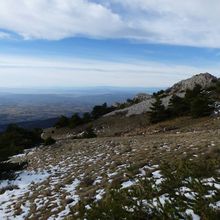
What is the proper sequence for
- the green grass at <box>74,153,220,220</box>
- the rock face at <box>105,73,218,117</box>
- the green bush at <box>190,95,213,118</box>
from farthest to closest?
the rock face at <box>105,73,218,117</box>
the green bush at <box>190,95,213,118</box>
the green grass at <box>74,153,220,220</box>

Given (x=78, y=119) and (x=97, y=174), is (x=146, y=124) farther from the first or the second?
(x=97, y=174)

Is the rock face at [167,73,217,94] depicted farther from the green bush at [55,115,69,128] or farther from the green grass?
the green grass

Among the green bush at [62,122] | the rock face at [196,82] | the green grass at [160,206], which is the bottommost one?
the green bush at [62,122]

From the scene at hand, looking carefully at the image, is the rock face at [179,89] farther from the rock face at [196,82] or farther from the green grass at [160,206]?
the green grass at [160,206]

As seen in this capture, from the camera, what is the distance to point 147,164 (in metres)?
15.9

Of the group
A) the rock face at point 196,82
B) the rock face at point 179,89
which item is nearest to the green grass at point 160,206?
the rock face at point 179,89

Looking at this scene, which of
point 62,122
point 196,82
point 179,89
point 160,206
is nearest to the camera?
point 160,206

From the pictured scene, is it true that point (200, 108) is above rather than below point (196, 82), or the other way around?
below

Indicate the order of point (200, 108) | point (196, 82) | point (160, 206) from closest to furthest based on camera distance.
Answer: point (160, 206), point (200, 108), point (196, 82)

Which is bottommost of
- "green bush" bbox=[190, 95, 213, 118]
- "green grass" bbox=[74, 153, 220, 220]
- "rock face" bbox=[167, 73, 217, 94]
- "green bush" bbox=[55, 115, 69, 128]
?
"green bush" bbox=[55, 115, 69, 128]

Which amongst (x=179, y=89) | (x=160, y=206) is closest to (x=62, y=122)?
(x=179, y=89)

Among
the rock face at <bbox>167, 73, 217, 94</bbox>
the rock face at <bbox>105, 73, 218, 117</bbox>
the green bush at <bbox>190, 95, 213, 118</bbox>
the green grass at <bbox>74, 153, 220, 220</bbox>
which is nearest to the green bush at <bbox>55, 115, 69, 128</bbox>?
the rock face at <bbox>105, 73, 218, 117</bbox>

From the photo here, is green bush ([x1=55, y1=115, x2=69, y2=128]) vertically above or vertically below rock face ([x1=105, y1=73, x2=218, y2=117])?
below

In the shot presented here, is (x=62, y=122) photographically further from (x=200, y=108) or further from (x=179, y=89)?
(x=179, y=89)
